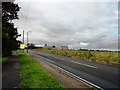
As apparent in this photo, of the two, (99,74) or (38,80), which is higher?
(38,80)

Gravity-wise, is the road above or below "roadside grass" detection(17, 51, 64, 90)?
below

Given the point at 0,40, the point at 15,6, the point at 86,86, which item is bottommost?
the point at 86,86

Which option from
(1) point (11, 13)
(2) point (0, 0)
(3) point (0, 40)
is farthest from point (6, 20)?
(3) point (0, 40)

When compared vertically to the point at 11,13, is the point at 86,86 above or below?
below

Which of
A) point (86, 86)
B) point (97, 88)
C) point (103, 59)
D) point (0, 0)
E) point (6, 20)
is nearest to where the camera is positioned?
point (97, 88)

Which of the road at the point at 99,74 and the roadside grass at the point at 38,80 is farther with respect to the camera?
the road at the point at 99,74

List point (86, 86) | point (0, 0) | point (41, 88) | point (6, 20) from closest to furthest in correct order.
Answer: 1. point (41, 88)
2. point (86, 86)
3. point (0, 0)
4. point (6, 20)

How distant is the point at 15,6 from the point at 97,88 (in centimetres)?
2720

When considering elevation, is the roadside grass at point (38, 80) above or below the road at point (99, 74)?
above

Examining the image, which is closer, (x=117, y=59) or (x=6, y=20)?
(x=117, y=59)

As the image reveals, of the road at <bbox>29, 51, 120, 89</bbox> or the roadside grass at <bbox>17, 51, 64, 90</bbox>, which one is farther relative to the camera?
the road at <bbox>29, 51, 120, 89</bbox>

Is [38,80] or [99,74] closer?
[38,80]

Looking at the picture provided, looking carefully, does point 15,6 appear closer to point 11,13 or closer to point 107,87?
point 11,13

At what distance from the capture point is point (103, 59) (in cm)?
3144
